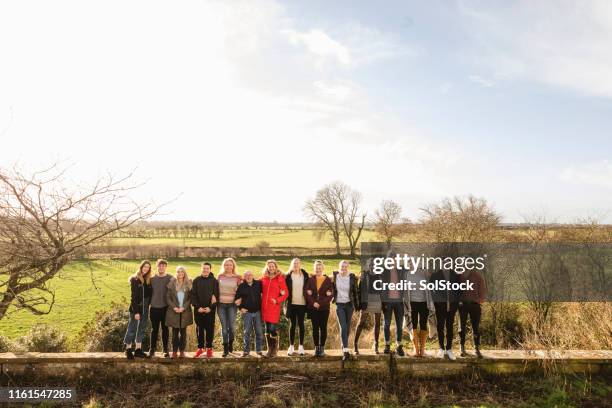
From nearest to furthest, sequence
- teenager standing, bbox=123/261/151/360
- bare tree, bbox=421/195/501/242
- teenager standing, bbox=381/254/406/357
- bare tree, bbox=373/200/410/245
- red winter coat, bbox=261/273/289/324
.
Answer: teenager standing, bbox=123/261/151/360, teenager standing, bbox=381/254/406/357, red winter coat, bbox=261/273/289/324, bare tree, bbox=421/195/501/242, bare tree, bbox=373/200/410/245

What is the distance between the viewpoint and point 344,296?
7.52 metres

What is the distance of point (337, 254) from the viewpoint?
1916 inches

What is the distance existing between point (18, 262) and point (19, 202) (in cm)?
113

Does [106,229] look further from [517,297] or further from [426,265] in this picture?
[517,297]

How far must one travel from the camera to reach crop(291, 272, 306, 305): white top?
7566 millimetres

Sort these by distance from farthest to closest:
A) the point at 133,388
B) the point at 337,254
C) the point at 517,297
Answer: the point at 337,254
the point at 517,297
the point at 133,388

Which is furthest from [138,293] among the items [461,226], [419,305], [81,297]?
[81,297]

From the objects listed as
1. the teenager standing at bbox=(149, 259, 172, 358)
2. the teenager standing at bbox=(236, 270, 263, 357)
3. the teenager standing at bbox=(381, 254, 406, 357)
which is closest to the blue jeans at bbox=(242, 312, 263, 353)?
the teenager standing at bbox=(236, 270, 263, 357)

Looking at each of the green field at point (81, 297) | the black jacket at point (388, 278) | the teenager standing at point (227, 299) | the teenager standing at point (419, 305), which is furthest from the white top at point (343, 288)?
the green field at point (81, 297)

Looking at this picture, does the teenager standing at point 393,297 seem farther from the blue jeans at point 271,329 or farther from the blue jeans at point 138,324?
the blue jeans at point 138,324

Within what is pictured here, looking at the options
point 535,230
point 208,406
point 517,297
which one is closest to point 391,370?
point 208,406

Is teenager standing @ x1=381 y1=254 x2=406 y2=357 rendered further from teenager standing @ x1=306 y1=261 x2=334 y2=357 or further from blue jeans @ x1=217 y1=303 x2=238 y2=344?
blue jeans @ x1=217 y1=303 x2=238 y2=344

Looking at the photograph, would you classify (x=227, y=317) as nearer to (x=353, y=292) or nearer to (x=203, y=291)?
(x=203, y=291)

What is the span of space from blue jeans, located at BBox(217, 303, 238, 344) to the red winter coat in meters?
0.58
